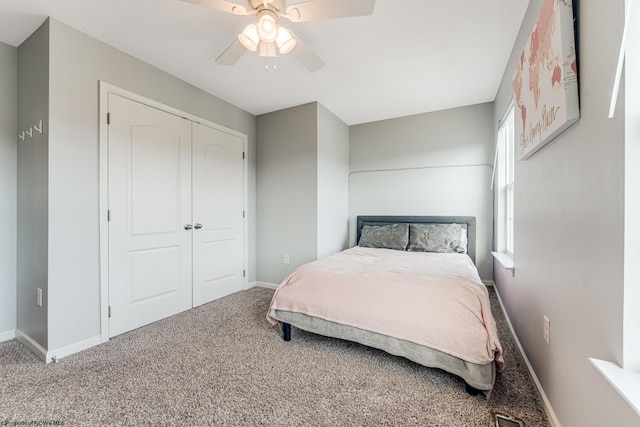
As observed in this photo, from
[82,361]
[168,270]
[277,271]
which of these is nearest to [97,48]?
[168,270]

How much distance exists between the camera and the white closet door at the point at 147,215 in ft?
7.45

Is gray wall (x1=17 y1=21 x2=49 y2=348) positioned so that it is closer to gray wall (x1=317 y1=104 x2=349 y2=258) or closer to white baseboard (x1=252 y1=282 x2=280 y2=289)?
white baseboard (x1=252 y1=282 x2=280 y2=289)

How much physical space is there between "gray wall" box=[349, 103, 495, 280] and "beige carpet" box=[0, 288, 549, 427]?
1813 millimetres

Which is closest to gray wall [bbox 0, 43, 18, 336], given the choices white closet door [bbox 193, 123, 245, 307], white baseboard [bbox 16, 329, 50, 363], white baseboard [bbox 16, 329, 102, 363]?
white baseboard [bbox 16, 329, 50, 363]

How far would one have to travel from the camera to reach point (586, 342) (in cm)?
100

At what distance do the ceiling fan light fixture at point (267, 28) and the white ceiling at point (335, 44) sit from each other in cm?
37

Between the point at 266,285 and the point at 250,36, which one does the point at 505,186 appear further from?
the point at 266,285

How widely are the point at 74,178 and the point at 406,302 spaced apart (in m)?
2.56

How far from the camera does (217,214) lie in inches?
126

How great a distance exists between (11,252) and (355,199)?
148 inches

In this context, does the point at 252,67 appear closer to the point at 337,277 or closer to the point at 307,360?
the point at 337,277

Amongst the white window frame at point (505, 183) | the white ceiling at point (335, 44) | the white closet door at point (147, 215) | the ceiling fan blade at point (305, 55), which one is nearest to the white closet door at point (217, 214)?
the white closet door at point (147, 215)

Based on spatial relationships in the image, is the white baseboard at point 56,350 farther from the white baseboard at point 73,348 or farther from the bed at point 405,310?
the bed at point 405,310

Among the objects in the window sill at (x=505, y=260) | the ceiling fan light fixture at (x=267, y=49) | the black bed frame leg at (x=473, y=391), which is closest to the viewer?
the black bed frame leg at (x=473, y=391)
